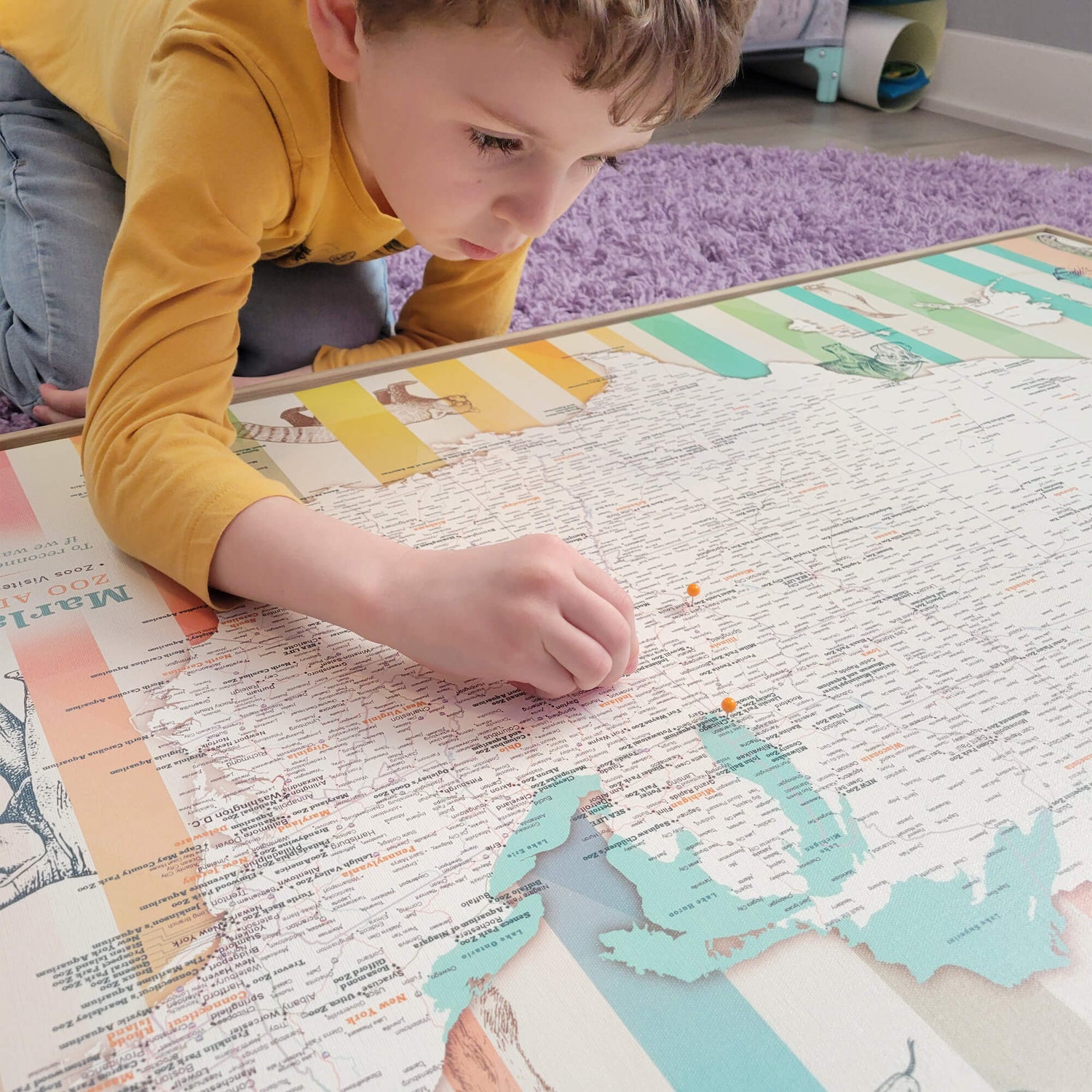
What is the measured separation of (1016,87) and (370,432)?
6.90ft

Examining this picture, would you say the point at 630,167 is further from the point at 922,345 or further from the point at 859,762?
the point at 859,762

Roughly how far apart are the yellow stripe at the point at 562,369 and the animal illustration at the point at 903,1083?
1.66 ft

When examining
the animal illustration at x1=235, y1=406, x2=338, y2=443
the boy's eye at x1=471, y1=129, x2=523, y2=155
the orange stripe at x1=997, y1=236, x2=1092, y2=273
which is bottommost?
the animal illustration at x1=235, y1=406, x2=338, y2=443

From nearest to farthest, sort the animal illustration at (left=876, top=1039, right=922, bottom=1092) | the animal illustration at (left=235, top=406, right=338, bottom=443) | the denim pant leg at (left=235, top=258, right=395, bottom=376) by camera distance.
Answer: the animal illustration at (left=876, top=1039, right=922, bottom=1092) → the animal illustration at (left=235, top=406, right=338, bottom=443) → the denim pant leg at (left=235, top=258, right=395, bottom=376)

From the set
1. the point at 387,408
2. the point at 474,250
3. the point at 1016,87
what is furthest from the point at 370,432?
the point at 1016,87

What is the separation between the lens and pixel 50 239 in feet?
2.93

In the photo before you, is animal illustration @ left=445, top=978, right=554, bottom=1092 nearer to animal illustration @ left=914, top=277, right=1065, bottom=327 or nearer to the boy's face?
the boy's face

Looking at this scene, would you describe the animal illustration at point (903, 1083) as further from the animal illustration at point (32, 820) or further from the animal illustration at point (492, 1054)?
the animal illustration at point (32, 820)

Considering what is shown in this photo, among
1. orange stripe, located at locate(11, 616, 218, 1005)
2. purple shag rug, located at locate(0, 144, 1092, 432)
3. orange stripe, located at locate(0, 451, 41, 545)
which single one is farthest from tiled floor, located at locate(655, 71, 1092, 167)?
orange stripe, located at locate(11, 616, 218, 1005)

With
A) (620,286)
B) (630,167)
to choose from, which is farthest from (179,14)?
(630,167)

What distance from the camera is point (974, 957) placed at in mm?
371

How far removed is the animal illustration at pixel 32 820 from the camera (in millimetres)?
396

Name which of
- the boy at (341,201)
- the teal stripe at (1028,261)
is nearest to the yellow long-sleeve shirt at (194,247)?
the boy at (341,201)

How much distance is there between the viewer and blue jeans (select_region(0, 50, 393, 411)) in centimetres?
88
